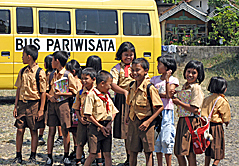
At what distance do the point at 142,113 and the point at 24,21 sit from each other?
746 centimetres

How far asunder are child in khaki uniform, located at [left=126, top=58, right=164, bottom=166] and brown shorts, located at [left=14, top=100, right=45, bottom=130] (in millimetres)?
1596

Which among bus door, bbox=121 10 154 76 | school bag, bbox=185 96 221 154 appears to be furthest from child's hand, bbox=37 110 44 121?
bus door, bbox=121 10 154 76

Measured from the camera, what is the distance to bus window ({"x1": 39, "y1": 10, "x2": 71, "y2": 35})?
10852 millimetres

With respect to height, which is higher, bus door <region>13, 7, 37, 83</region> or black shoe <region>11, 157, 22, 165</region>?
bus door <region>13, 7, 37, 83</region>

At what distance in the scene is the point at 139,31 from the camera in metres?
11.4

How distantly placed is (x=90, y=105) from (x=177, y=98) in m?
1.07

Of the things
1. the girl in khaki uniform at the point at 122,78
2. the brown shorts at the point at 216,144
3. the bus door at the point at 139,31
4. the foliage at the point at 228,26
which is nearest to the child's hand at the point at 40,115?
the girl in khaki uniform at the point at 122,78

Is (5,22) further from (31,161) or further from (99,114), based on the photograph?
(99,114)

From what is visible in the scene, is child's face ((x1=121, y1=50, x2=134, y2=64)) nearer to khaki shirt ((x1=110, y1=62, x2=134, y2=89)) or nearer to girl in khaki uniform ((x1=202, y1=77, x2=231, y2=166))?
khaki shirt ((x1=110, y1=62, x2=134, y2=89))

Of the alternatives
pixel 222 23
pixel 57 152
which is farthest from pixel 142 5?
pixel 222 23

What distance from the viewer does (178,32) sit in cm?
2886

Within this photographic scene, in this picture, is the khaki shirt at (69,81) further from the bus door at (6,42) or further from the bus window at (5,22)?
the bus window at (5,22)

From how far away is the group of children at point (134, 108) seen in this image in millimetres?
4305

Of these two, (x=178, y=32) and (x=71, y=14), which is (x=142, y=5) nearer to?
(x=71, y=14)
